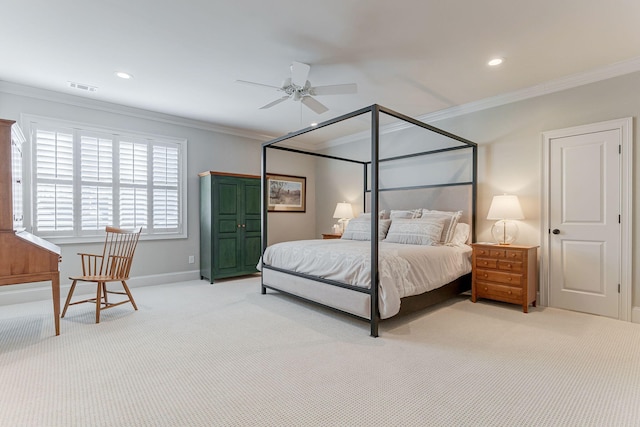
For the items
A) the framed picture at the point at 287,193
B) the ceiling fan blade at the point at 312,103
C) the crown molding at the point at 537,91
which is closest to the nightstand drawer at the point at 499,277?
the crown molding at the point at 537,91

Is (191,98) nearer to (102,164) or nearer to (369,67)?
(102,164)

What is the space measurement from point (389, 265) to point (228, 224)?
3094 mm

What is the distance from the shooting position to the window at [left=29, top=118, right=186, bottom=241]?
13.3ft

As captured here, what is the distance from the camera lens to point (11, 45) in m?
2.87

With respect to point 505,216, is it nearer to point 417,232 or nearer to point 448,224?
point 448,224

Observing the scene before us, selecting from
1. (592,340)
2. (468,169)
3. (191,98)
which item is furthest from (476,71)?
(191,98)

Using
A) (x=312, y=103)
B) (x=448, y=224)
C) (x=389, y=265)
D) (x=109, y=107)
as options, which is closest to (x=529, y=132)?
(x=448, y=224)

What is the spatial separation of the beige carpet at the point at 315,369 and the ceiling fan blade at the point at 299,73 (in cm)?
240

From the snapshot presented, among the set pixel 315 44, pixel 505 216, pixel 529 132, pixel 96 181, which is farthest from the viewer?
pixel 96 181

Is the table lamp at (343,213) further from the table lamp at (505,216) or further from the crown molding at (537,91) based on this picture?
the table lamp at (505,216)

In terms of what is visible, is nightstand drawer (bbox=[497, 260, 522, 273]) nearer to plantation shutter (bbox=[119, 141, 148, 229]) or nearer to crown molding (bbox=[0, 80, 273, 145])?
crown molding (bbox=[0, 80, 273, 145])

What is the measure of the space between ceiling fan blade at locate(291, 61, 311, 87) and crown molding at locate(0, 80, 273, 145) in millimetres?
2740

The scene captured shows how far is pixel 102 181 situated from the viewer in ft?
14.6

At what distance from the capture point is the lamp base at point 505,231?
3.88m
